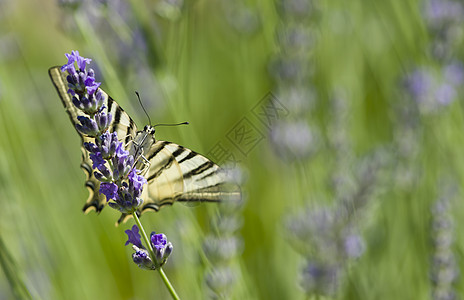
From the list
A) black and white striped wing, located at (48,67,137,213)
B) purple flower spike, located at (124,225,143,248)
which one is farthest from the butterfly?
purple flower spike, located at (124,225,143,248)

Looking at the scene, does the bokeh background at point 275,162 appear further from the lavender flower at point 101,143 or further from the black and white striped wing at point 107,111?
the lavender flower at point 101,143

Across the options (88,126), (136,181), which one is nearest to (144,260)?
(136,181)

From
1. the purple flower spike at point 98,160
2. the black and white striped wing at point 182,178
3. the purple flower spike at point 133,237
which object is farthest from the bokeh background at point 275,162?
the purple flower spike at point 98,160

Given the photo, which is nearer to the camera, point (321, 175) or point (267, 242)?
point (321, 175)

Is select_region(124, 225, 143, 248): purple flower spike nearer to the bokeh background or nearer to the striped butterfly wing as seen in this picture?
the striped butterfly wing

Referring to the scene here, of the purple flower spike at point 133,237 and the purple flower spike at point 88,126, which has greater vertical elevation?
the purple flower spike at point 88,126

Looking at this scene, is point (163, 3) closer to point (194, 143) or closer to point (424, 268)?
point (194, 143)

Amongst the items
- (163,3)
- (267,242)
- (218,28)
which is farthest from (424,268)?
(218,28)
